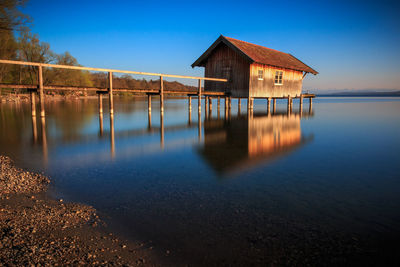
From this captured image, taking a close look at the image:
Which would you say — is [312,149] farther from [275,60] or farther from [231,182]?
[275,60]

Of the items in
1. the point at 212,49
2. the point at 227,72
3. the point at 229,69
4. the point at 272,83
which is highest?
A: the point at 212,49

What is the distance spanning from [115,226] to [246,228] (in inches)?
65.1

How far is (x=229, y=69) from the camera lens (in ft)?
76.1

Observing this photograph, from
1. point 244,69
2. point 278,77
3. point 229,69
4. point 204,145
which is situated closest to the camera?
point 204,145

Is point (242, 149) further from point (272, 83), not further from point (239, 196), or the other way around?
point (272, 83)

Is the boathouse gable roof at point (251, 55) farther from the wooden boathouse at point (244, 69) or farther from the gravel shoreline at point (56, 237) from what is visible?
the gravel shoreline at point (56, 237)

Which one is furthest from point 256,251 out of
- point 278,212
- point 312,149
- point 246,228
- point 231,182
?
point 312,149

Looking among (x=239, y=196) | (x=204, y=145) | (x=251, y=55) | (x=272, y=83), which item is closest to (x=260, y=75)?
(x=272, y=83)

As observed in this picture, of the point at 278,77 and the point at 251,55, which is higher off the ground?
the point at 251,55

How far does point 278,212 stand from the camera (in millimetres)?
3816

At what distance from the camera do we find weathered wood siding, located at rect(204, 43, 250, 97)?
2234 centimetres

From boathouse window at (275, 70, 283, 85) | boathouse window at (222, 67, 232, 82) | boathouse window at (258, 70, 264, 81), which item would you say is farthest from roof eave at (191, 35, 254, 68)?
boathouse window at (275, 70, 283, 85)

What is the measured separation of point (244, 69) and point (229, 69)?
1.56 metres

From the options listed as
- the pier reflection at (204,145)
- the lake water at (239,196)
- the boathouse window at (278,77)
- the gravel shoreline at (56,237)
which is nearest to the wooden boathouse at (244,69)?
the boathouse window at (278,77)
